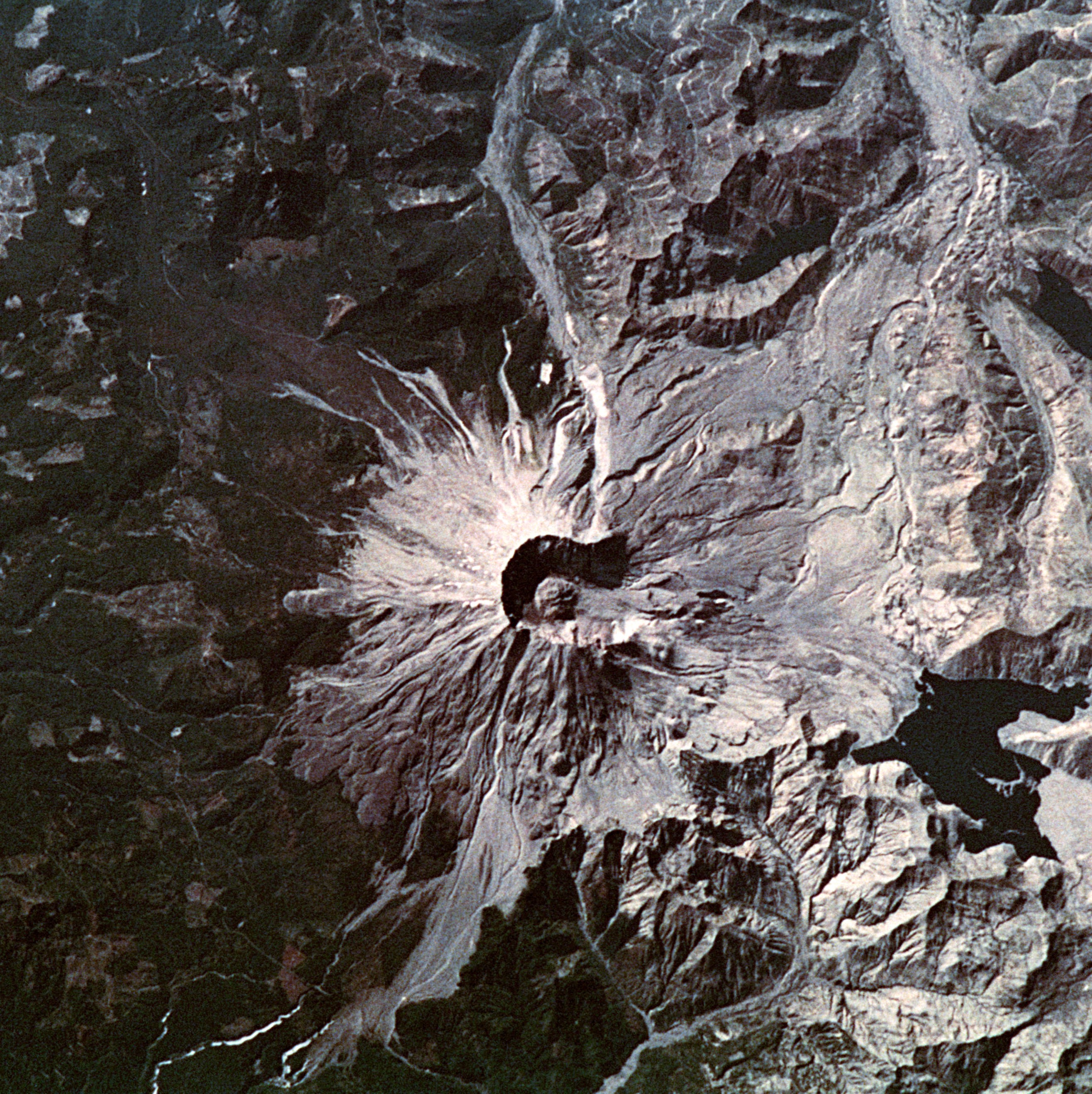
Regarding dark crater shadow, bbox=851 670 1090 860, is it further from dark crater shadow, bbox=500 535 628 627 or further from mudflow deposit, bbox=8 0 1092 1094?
dark crater shadow, bbox=500 535 628 627

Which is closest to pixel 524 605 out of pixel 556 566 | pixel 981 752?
pixel 556 566

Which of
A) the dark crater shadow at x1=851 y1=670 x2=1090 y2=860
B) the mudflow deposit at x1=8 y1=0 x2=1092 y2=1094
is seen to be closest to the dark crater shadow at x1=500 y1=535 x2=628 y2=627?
the mudflow deposit at x1=8 y1=0 x2=1092 y2=1094

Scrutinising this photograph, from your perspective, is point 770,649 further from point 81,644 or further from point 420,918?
point 81,644

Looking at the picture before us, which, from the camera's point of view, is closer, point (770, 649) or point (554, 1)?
point (770, 649)

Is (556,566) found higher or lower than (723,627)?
higher

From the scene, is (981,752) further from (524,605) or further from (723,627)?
(524,605)

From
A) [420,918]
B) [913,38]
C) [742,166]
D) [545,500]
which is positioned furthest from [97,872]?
[913,38]
